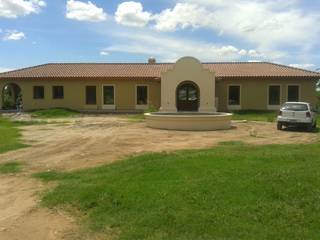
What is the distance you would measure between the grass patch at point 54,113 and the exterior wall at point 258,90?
1165 cm

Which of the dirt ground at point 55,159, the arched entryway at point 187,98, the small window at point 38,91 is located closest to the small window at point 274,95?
the arched entryway at point 187,98

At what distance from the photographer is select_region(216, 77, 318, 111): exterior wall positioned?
39250 mm

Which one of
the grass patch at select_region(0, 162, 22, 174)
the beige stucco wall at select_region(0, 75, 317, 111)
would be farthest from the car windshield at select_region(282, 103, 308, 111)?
the grass patch at select_region(0, 162, 22, 174)

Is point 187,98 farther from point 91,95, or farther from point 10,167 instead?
point 10,167

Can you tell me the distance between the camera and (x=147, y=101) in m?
40.2

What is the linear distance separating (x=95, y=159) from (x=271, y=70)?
100.0 feet

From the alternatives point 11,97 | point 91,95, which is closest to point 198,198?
point 91,95

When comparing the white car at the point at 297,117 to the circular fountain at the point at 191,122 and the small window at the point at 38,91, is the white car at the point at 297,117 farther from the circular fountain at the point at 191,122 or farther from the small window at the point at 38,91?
the small window at the point at 38,91

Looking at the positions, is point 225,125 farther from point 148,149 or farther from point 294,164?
point 294,164

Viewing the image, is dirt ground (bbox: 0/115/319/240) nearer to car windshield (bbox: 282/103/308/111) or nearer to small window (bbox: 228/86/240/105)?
car windshield (bbox: 282/103/308/111)

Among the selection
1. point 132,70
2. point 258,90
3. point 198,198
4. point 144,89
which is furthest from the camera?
point 132,70

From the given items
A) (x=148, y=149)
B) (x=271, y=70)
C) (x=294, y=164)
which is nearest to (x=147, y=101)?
(x=271, y=70)

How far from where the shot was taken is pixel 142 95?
40.4 meters

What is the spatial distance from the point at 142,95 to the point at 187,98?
3872 mm
